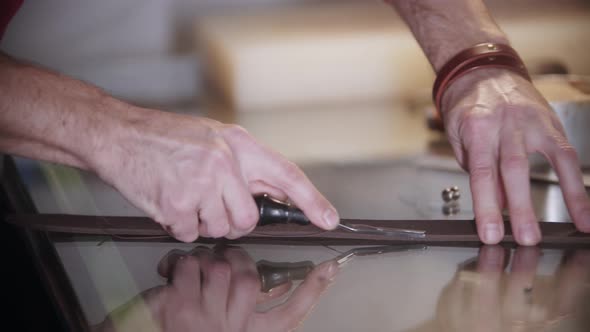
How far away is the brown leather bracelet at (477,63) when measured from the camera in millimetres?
1061

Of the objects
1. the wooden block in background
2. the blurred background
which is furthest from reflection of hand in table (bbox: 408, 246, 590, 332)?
the wooden block in background

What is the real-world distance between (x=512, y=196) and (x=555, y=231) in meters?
0.06

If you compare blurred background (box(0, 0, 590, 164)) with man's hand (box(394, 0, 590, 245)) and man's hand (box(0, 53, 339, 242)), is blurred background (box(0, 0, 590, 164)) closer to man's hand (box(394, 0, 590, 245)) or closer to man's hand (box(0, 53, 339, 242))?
man's hand (box(394, 0, 590, 245))

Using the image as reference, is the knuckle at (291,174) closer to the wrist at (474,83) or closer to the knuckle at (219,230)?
the knuckle at (219,230)

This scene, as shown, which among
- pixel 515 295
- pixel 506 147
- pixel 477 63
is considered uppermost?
pixel 477 63

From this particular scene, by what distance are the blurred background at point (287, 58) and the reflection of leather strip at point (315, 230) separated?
398 mm

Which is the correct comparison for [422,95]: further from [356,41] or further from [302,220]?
[302,220]

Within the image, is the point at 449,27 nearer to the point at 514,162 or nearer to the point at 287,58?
the point at 514,162

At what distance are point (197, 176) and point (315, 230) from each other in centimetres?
14

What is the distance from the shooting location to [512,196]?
91cm

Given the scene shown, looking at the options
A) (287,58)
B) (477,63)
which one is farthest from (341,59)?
(477,63)

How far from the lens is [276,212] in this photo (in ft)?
2.88

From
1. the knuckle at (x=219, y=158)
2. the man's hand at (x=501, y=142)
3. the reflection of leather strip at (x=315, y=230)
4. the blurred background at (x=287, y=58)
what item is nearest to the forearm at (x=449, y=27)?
the man's hand at (x=501, y=142)

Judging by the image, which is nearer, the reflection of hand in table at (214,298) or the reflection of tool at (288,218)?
the reflection of hand in table at (214,298)
